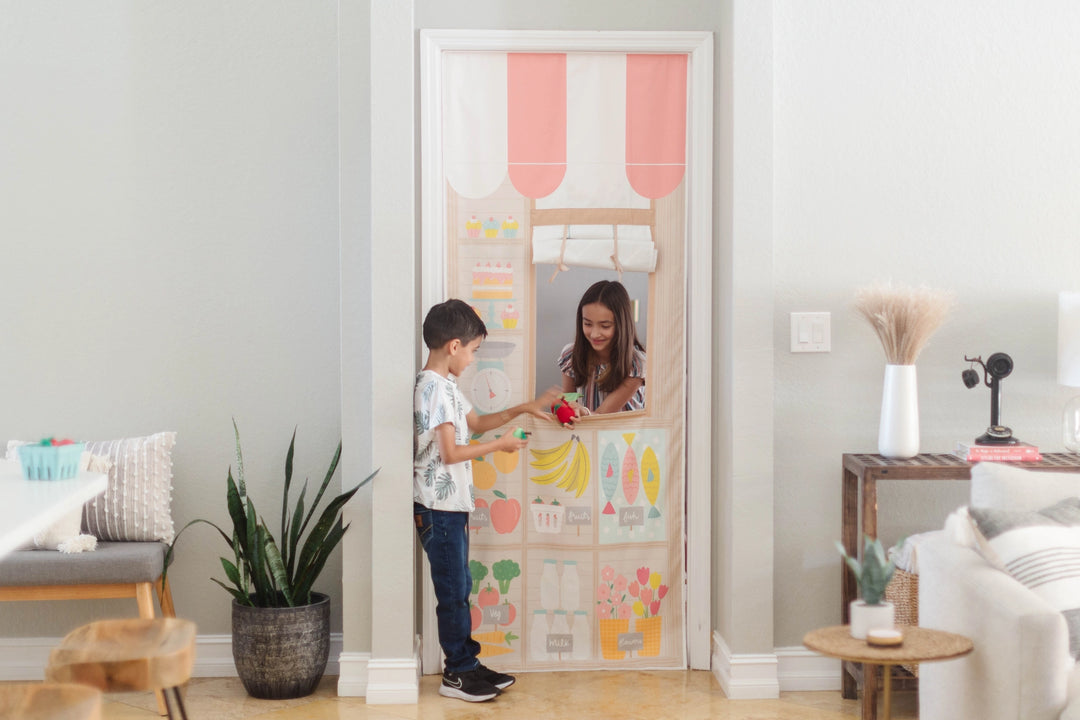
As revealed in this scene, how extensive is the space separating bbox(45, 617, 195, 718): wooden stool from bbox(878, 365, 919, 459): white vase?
2.03 meters

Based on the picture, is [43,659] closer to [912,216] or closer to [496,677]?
[496,677]

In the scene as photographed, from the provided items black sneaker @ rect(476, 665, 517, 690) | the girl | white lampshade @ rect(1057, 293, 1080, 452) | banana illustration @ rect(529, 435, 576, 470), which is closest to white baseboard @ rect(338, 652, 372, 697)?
black sneaker @ rect(476, 665, 517, 690)

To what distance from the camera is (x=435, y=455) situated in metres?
3.00

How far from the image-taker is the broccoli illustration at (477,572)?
10.6ft

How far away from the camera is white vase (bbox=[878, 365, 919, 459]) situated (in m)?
2.90

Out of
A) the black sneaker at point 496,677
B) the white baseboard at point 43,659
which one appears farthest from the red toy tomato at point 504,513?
the white baseboard at point 43,659

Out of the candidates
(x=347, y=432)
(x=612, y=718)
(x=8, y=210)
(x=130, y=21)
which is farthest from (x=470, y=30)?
(x=612, y=718)

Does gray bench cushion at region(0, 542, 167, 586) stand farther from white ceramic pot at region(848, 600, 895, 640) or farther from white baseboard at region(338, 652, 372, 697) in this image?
white ceramic pot at region(848, 600, 895, 640)

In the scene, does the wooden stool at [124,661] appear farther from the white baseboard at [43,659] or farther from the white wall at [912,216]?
the white wall at [912,216]

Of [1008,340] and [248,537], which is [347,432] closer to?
[248,537]

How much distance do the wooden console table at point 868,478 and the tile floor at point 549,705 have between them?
246 millimetres

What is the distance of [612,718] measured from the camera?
2854 millimetres

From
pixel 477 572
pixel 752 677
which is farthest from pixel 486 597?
pixel 752 677

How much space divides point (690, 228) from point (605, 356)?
0.50m
